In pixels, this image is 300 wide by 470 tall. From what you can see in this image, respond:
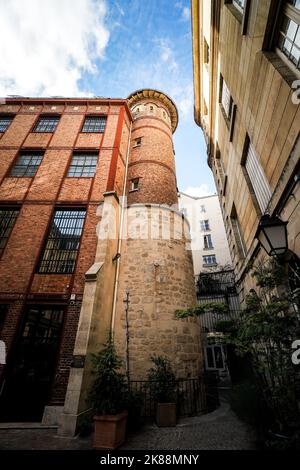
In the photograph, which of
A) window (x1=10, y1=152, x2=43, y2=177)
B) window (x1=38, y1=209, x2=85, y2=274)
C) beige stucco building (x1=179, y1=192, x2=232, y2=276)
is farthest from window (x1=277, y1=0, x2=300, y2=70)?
beige stucco building (x1=179, y1=192, x2=232, y2=276)

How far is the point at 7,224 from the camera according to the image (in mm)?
9758

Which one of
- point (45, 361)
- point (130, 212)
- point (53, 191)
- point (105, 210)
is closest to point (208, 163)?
point (130, 212)

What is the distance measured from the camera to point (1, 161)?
11711mm

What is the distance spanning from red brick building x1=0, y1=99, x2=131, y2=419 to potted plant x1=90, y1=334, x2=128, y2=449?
2.32 metres

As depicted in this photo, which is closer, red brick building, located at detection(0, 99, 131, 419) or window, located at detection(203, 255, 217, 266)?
red brick building, located at detection(0, 99, 131, 419)

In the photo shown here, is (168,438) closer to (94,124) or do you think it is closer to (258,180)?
(258,180)

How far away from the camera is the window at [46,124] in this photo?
13648mm

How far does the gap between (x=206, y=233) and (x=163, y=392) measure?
2068 cm

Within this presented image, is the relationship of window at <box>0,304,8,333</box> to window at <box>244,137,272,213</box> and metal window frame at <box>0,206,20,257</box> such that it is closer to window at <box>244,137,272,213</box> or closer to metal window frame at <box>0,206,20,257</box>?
metal window frame at <box>0,206,20,257</box>

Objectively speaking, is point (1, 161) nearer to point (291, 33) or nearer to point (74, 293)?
point (74, 293)

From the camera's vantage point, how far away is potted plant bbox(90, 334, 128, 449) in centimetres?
430

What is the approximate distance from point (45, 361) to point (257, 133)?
9.51 metres

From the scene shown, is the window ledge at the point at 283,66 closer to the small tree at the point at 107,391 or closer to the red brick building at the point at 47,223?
the small tree at the point at 107,391

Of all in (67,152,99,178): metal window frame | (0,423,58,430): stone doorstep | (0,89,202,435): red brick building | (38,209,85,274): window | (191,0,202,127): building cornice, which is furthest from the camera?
(67,152,99,178): metal window frame
